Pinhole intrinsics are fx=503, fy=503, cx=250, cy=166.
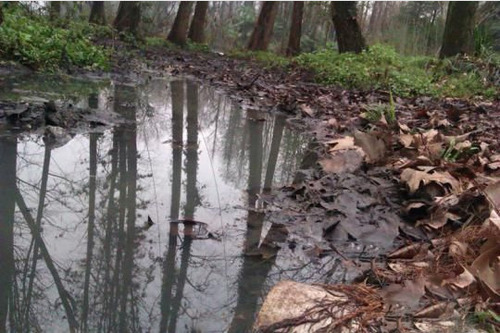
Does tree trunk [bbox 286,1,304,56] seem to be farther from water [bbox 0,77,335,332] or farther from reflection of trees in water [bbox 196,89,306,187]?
water [bbox 0,77,335,332]

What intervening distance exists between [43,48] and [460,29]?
755 cm

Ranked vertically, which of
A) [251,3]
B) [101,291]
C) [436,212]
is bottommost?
[101,291]

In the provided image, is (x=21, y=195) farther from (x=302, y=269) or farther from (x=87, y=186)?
(x=302, y=269)

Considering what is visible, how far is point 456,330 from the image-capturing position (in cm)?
139

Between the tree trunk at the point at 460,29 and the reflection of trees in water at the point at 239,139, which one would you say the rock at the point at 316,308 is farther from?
the tree trunk at the point at 460,29

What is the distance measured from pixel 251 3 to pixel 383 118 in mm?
30641

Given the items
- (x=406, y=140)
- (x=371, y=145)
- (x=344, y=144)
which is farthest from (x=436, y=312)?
(x=344, y=144)

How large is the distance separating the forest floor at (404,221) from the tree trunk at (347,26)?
262 inches

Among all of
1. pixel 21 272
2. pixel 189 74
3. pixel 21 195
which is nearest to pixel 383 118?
pixel 21 195

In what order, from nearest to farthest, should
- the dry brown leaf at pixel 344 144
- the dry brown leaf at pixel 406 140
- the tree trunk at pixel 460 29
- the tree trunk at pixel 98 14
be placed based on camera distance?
the dry brown leaf at pixel 406 140 < the dry brown leaf at pixel 344 144 < the tree trunk at pixel 460 29 < the tree trunk at pixel 98 14

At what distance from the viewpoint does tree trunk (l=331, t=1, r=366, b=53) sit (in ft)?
33.6

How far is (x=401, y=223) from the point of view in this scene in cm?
223

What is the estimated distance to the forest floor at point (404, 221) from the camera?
4.87 feet

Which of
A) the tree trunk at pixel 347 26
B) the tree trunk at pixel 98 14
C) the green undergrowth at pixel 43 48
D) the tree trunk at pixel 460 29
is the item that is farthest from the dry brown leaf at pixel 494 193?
the tree trunk at pixel 98 14
